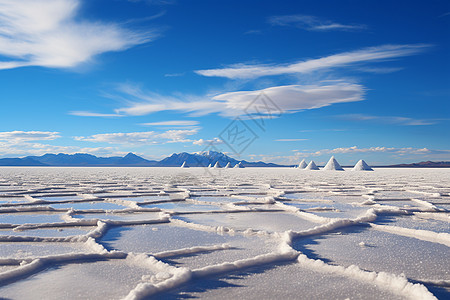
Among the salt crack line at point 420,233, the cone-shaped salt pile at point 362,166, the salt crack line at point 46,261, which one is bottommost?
the salt crack line at point 46,261

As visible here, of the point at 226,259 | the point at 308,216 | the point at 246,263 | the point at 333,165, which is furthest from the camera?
the point at 333,165

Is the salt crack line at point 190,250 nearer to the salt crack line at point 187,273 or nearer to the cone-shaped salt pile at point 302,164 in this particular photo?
the salt crack line at point 187,273

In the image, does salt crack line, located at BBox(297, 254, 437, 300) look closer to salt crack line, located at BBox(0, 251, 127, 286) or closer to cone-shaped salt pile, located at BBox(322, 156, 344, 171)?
salt crack line, located at BBox(0, 251, 127, 286)

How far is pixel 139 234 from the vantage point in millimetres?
2934

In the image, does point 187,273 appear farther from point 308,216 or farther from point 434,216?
point 434,216

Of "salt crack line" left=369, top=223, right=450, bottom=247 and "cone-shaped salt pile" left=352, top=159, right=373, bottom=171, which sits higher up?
"cone-shaped salt pile" left=352, top=159, right=373, bottom=171

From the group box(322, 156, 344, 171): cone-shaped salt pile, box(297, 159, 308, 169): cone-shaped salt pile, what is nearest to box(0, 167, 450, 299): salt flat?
box(322, 156, 344, 171): cone-shaped salt pile

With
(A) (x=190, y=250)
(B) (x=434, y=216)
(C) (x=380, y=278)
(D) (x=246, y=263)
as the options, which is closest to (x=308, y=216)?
(B) (x=434, y=216)

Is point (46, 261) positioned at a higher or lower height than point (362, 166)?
lower

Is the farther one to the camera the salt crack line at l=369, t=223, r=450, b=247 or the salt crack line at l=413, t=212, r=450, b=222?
the salt crack line at l=413, t=212, r=450, b=222

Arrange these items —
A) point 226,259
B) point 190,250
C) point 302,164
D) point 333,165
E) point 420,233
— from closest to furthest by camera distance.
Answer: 1. point 226,259
2. point 190,250
3. point 420,233
4. point 333,165
5. point 302,164

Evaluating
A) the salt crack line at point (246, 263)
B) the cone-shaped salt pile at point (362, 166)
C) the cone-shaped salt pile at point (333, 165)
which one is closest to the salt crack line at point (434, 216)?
the salt crack line at point (246, 263)

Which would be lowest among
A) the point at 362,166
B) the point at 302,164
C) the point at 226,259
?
the point at 226,259

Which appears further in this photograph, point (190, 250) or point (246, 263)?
point (190, 250)
